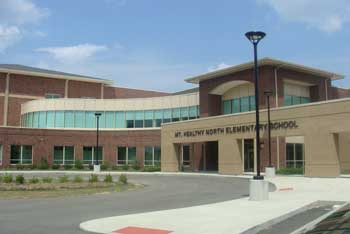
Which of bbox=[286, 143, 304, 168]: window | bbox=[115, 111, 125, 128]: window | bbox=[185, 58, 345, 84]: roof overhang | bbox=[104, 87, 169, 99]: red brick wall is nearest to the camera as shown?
bbox=[286, 143, 304, 168]: window

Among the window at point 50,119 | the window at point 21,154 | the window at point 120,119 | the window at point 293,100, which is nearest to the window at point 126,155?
the window at point 120,119

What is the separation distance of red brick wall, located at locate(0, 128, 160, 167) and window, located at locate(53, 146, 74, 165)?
1.62 ft

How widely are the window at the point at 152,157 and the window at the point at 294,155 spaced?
745 inches

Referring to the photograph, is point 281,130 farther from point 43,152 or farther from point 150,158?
point 43,152

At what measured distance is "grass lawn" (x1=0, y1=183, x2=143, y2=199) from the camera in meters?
20.9

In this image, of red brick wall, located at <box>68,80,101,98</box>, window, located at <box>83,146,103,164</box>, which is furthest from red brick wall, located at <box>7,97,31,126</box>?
window, located at <box>83,146,103,164</box>

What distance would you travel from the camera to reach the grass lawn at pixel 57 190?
68.5 ft

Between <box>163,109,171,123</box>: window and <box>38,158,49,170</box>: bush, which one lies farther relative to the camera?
<box>163,109,171,123</box>: window

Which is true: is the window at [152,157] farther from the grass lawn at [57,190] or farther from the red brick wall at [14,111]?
the grass lawn at [57,190]

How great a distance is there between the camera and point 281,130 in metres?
37.0

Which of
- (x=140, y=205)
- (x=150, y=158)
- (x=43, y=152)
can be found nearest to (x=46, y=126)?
(x=43, y=152)

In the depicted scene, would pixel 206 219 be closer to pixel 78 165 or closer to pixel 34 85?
pixel 78 165

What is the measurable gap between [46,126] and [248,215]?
4997cm

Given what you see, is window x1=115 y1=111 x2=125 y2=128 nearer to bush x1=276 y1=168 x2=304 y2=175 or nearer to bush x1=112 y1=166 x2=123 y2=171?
bush x1=112 y1=166 x2=123 y2=171
